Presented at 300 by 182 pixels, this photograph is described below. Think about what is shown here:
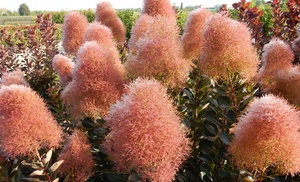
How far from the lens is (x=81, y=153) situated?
1426 mm

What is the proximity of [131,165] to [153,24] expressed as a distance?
2.36 ft

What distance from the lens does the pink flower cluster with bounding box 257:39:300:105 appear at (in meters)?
1.65

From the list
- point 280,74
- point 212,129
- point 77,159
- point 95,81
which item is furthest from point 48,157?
point 280,74

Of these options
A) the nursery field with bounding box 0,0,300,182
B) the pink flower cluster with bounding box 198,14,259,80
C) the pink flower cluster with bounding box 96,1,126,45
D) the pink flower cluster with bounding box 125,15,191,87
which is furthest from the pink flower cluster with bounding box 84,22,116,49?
the pink flower cluster with bounding box 96,1,126,45

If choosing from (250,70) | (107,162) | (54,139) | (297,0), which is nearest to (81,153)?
(54,139)

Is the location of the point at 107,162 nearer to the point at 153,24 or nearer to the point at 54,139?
the point at 54,139

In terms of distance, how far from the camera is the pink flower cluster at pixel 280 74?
1.65m

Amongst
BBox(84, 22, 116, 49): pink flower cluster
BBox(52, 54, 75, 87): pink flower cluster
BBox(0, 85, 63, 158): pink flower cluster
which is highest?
BBox(84, 22, 116, 49): pink flower cluster

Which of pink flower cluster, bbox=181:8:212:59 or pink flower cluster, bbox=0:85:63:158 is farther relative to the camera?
pink flower cluster, bbox=181:8:212:59

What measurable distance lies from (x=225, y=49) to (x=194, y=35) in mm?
319

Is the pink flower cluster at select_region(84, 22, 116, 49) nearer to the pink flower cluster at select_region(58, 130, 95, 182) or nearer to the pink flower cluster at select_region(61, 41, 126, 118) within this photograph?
the pink flower cluster at select_region(61, 41, 126, 118)

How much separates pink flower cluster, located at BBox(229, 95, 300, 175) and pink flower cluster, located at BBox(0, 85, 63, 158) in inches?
27.3

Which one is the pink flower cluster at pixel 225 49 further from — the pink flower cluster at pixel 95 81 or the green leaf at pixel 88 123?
the green leaf at pixel 88 123

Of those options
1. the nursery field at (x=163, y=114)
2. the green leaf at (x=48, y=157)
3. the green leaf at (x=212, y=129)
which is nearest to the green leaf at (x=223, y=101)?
the nursery field at (x=163, y=114)
